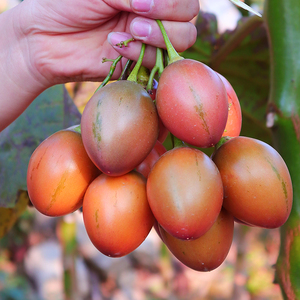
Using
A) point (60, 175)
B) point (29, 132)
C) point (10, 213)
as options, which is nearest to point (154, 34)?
point (60, 175)

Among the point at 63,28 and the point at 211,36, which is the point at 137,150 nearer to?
the point at 63,28

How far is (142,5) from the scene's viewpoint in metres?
0.67

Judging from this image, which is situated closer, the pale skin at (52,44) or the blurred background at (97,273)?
the pale skin at (52,44)

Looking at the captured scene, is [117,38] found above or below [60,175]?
above

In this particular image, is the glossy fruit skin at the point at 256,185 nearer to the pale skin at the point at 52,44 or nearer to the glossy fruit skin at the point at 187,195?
the glossy fruit skin at the point at 187,195

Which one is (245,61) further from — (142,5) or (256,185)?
(256,185)

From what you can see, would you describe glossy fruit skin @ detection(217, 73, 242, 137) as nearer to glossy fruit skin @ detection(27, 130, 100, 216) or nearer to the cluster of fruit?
the cluster of fruit

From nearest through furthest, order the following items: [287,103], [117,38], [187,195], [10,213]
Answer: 1. [187,195]
2. [117,38]
3. [287,103]
4. [10,213]

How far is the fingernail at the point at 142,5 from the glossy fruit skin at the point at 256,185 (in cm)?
33

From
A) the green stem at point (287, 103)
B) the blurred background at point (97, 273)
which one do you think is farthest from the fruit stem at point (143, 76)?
the blurred background at point (97, 273)

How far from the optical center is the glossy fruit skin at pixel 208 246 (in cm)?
58

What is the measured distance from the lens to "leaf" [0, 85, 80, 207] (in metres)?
1.17

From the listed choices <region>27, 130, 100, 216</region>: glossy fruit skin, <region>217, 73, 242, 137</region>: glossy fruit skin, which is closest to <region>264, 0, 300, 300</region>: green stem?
<region>217, 73, 242, 137</region>: glossy fruit skin

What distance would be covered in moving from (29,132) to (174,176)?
89 centimetres
